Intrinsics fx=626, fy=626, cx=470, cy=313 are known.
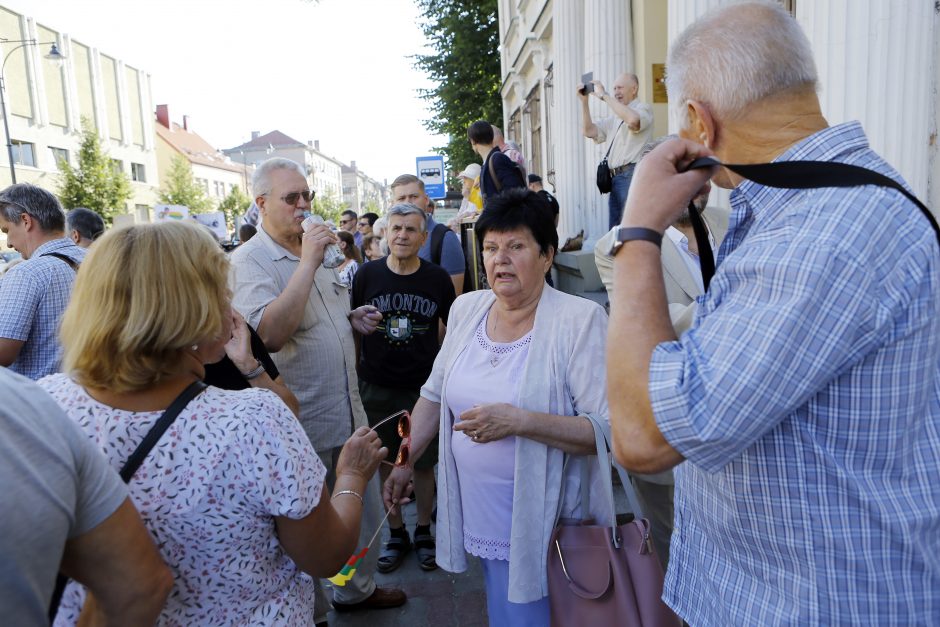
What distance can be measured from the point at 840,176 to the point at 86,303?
1556mm

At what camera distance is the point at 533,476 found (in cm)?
226

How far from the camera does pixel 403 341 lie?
4.02 metres

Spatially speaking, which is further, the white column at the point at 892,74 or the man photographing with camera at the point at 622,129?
the man photographing with camera at the point at 622,129

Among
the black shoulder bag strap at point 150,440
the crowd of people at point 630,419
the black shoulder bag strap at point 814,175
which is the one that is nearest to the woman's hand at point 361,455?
the crowd of people at point 630,419

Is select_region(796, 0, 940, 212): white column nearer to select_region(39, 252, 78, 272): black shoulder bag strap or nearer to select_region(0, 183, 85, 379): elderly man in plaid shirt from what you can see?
select_region(0, 183, 85, 379): elderly man in plaid shirt

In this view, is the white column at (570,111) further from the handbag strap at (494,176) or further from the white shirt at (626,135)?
the handbag strap at (494,176)

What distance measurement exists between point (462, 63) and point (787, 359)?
20.8 meters

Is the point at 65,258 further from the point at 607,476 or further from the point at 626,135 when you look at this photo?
the point at 626,135

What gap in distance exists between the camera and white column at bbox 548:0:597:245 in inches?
327

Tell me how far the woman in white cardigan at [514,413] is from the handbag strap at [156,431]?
100 centimetres

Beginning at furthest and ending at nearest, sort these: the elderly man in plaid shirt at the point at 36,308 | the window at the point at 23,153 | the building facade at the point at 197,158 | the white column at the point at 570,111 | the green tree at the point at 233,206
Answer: the green tree at the point at 233,206
the building facade at the point at 197,158
the window at the point at 23,153
the white column at the point at 570,111
the elderly man in plaid shirt at the point at 36,308

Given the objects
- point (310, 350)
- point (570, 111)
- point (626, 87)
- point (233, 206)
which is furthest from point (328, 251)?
point (233, 206)

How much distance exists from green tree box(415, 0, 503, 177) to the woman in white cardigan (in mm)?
18591

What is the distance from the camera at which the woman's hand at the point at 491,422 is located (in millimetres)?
2189
